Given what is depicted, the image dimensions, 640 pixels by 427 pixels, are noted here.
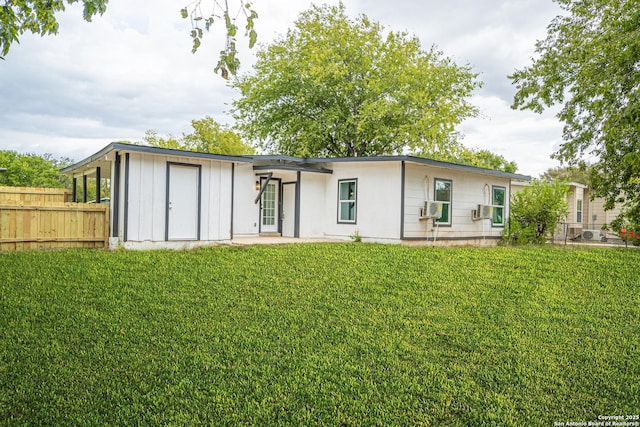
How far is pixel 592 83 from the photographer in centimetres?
974

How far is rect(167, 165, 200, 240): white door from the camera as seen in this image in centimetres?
1036

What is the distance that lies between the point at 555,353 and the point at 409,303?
197 centimetres

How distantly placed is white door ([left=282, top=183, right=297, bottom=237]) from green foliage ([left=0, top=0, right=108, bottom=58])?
365 inches

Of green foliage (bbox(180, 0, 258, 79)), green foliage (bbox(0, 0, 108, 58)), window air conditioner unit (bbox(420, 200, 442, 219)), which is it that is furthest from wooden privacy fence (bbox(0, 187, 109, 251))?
green foliage (bbox(180, 0, 258, 79))

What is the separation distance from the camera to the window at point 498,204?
16031 millimetres

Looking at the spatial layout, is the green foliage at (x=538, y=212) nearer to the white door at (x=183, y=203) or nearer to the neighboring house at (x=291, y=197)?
the neighboring house at (x=291, y=197)

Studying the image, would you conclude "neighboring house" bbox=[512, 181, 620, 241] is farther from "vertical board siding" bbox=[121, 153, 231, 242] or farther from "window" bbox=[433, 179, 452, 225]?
"vertical board siding" bbox=[121, 153, 231, 242]

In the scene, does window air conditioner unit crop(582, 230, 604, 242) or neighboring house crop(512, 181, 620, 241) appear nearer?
neighboring house crop(512, 181, 620, 241)

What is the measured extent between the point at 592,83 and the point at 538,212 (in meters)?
6.01

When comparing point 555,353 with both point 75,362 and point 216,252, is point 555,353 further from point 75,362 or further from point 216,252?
point 216,252

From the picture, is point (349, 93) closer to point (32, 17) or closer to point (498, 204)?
point (498, 204)

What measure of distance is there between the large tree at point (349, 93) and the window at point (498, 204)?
691cm

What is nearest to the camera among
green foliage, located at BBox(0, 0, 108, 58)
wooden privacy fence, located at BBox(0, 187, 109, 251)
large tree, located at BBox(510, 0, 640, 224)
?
green foliage, located at BBox(0, 0, 108, 58)

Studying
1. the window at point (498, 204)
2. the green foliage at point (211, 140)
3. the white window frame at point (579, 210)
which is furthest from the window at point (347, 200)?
the green foliage at point (211, 140)
